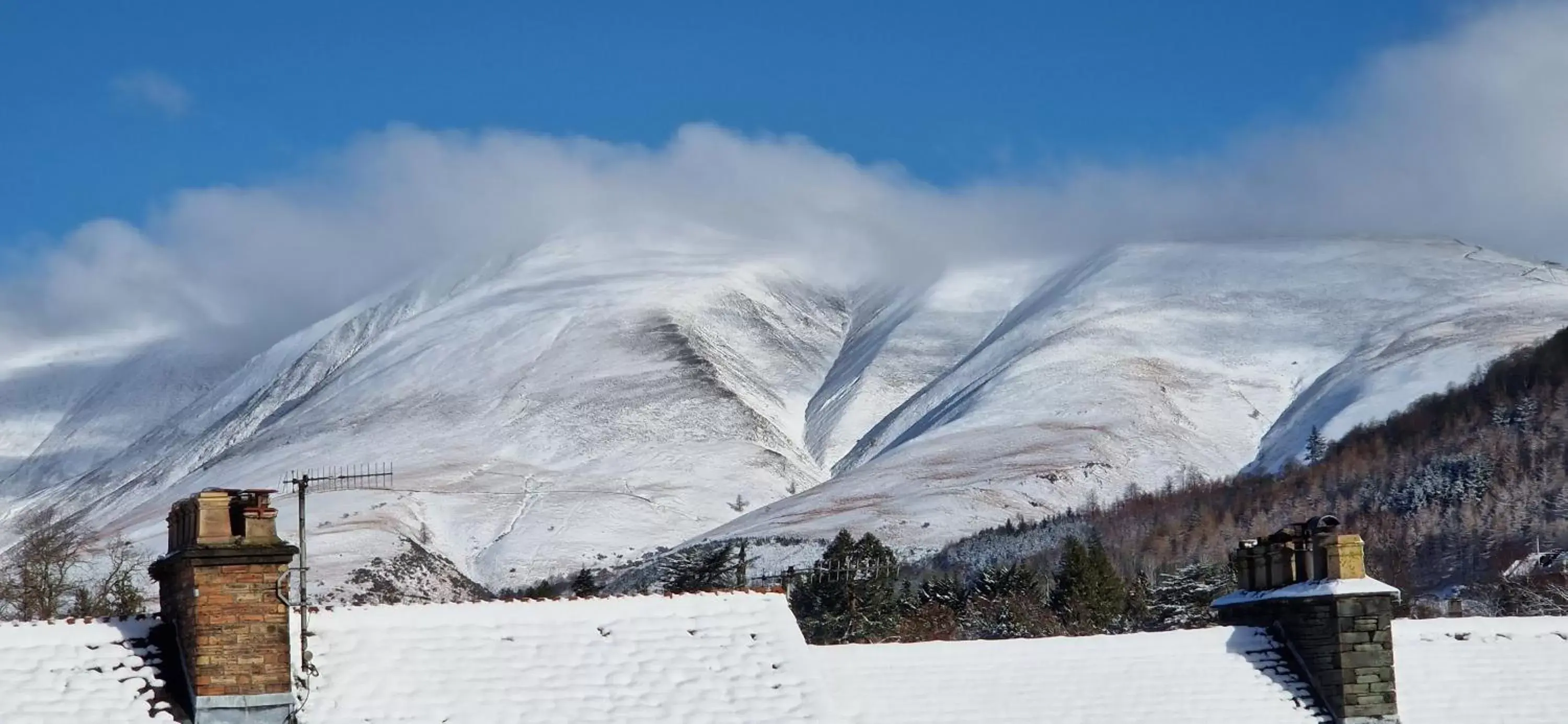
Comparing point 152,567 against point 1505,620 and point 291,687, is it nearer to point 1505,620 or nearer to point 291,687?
point 291,687

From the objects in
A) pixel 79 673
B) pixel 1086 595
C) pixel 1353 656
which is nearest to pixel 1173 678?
pixel 1353 656

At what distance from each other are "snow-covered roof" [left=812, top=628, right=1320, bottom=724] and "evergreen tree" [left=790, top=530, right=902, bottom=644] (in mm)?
55001

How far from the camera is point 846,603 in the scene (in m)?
97.5

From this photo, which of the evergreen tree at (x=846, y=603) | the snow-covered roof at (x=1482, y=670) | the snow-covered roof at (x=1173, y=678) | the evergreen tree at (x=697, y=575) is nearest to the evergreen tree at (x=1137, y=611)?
the evergreen tree at (x=846, y=603)

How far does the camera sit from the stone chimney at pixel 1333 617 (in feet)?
101

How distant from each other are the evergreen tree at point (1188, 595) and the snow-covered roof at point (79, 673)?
62435mm

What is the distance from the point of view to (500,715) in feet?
86.1

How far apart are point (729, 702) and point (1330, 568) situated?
32.2ft

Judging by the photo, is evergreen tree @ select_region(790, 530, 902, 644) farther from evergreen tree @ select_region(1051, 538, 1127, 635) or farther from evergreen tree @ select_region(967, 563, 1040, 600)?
evergreen tree @ select_region(1051, 538, 1127, 635)

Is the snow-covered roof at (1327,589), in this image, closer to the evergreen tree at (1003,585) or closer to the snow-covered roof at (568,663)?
the snow-covered roof at (568,663)

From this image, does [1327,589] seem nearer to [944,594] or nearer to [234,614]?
[234,614]

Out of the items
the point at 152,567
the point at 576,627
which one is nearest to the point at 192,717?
the point at 152,567

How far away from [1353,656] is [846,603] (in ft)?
221

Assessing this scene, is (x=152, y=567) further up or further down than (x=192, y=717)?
further up
